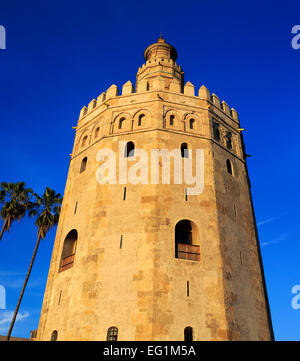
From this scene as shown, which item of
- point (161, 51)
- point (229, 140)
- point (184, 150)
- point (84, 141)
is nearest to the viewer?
point (184, 150)

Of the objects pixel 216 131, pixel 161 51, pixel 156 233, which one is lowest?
pixel 156 233

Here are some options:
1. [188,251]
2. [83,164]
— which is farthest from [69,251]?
[188,251]

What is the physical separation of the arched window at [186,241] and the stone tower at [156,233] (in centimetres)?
6

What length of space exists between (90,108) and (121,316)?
1573 cm

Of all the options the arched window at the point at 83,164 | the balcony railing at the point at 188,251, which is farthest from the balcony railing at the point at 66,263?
the balcony railing at the point at 188,251

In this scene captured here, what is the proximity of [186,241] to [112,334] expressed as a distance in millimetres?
5998

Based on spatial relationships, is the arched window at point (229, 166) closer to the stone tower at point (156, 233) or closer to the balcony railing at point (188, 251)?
the stone tower at point (156, 233)

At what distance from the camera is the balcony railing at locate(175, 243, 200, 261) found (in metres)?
17.8

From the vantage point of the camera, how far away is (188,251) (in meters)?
18.0

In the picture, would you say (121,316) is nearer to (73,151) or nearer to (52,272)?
(52,272)

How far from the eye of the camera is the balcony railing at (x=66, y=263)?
19444 millimetres

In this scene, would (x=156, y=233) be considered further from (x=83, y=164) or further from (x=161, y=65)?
(x=161, y=65)

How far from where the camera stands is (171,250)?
17.5 metres
